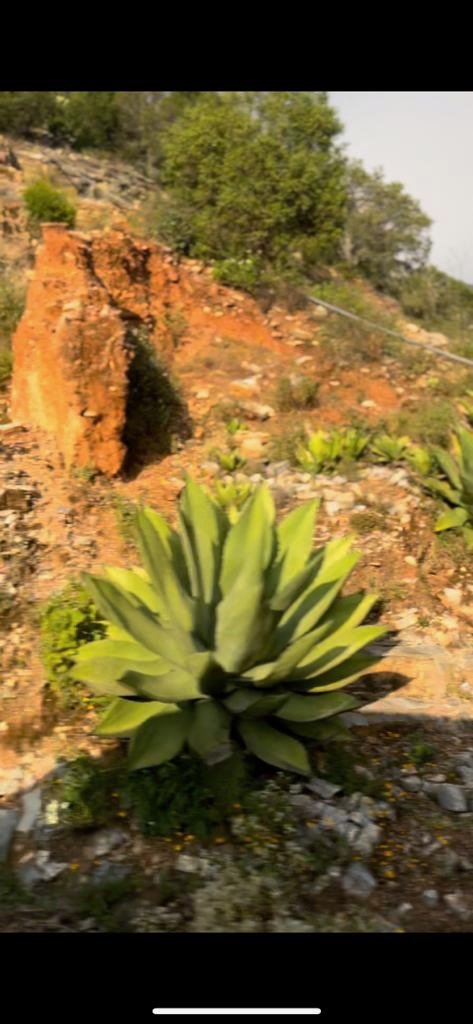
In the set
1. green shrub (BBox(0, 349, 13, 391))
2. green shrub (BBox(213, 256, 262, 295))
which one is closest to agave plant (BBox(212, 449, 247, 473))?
green shrub (BBox(0, 349, 13, 391))

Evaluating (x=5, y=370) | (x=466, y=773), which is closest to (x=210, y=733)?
(x=466, y=773)

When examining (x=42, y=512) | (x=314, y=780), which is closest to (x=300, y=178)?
(x=42, y=512)

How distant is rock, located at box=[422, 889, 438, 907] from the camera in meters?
2.83

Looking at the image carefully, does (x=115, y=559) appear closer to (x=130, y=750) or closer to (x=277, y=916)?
(x=130, y=750)

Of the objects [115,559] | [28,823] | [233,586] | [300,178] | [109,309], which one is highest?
[300,178]

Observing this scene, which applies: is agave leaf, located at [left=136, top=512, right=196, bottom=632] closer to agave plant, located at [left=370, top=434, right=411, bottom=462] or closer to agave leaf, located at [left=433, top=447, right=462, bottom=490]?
agave leaf, located at [left=433, top=447, right=462, bottom=490]

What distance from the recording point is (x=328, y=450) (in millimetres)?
6008

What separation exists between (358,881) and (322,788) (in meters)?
0.44

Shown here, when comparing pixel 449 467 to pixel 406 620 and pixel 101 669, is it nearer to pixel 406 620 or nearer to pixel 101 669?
pixel 406 620

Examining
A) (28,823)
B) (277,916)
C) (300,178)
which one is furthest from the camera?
(300,178)
